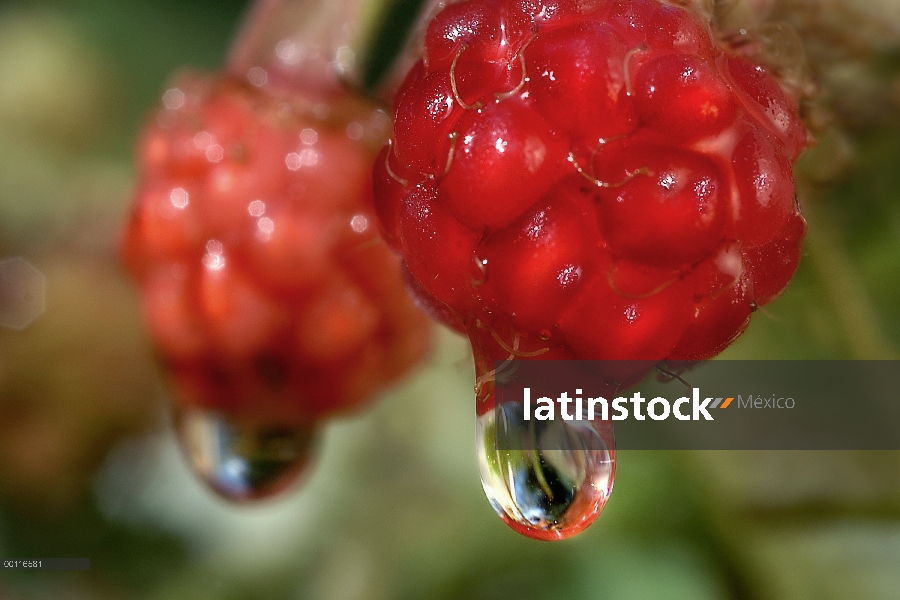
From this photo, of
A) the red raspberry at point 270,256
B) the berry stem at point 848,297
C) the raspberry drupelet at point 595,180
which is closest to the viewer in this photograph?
the raspberry drupelet at point 595,180

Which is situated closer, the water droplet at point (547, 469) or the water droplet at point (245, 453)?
the water droplet at point (547, 469)

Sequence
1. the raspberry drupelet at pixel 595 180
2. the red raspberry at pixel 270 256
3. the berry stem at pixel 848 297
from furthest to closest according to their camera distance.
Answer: the berry stem at pixel 848 297
the red raspberry at pixel 270 256
the raspberry drupelet at pixel 595 180

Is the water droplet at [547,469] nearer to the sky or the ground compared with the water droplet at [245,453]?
nearer to the sky

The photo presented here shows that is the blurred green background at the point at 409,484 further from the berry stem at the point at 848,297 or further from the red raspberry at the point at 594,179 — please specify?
the red raspberry at the point at 594,179

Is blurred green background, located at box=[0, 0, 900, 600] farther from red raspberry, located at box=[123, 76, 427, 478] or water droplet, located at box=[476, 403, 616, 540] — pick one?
water droplet, located at box=[476, 403, 616, 540]

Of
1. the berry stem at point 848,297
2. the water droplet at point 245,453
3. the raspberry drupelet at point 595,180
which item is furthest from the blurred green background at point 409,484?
the raspberry drupelet at point 595,180

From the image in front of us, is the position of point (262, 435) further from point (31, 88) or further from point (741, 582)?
Result: point (31, 88)

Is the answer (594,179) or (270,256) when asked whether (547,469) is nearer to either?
(594,179)

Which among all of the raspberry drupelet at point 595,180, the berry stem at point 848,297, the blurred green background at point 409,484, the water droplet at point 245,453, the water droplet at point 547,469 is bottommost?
the blurred green background at point 409,484
